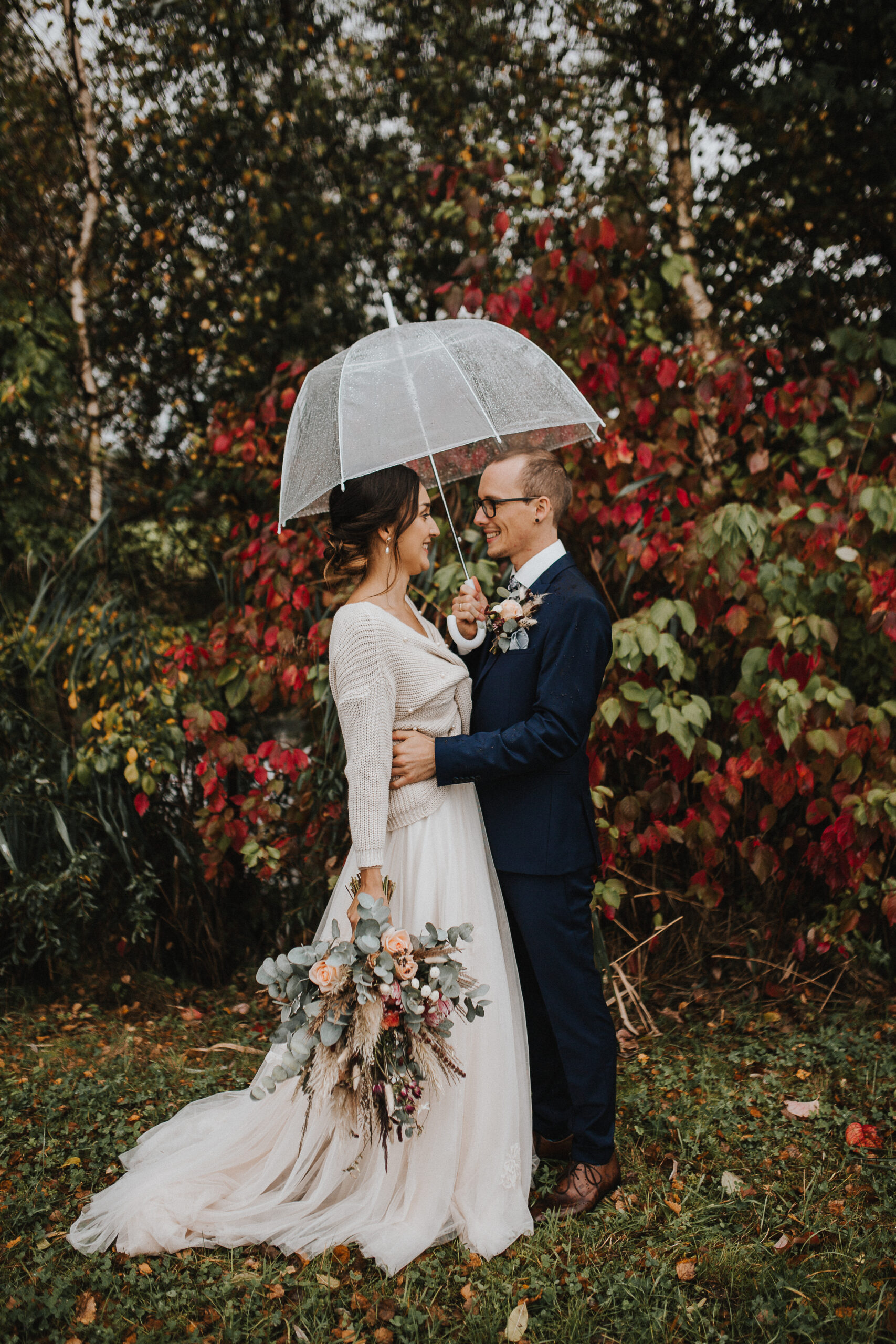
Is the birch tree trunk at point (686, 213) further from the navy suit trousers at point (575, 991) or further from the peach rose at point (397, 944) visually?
the peach rose at point (397, 944)

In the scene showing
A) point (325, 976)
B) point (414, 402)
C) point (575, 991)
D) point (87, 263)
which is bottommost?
point (575, 991)

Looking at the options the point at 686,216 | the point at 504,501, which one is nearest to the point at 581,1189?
the point at 504,501

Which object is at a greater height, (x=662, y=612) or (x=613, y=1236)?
(x=662, y=612)

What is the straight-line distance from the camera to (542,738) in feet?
7.95

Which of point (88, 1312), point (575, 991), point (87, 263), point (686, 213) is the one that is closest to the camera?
point (88, 1312)

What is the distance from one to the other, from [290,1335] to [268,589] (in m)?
2.65

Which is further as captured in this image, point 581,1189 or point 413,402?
point 581,1189

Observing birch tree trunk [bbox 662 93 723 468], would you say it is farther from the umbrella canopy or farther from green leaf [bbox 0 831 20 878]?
green leaf [bbox 0 831 20 878]

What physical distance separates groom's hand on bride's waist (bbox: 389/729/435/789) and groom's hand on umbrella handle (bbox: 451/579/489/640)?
409 millimetres

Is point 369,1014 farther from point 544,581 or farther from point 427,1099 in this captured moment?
point 544,581

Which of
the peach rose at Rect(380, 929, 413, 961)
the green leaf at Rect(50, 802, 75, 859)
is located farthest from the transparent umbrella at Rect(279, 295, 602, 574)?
the green leaf at Rect(50, 802, 75, 859)

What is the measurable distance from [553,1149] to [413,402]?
2199 millimetres

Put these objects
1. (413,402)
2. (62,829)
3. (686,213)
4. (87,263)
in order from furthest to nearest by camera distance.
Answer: (87,263), (686,213), (62,829), (413,402)

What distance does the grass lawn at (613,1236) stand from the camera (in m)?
2.18
